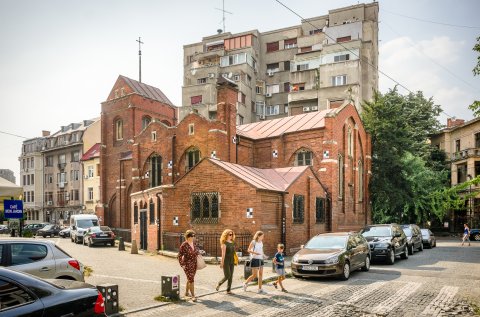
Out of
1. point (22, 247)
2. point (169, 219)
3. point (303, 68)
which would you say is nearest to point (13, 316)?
point (22, 247)

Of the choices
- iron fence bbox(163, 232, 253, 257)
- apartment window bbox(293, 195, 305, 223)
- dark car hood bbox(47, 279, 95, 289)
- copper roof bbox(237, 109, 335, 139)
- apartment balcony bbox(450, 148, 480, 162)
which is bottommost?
iron fence bbox(163, 232, 253, 257)

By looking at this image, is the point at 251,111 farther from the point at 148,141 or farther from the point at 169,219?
the point at 169,219

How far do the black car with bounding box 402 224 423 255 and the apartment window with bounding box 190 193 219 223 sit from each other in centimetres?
1121

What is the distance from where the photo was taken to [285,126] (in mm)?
33094

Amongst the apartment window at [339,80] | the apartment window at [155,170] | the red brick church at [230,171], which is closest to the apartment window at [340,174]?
the red brick church at [230,171]

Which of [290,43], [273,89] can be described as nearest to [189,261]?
[273,89]

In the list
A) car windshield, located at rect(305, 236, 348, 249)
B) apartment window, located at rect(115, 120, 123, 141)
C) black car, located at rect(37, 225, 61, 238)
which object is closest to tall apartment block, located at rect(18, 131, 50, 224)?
black car, located at rect(37, 225, 61, 238)

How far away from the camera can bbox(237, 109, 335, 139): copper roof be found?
31091 millimetres

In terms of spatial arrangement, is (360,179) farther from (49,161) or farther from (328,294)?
(49,161)

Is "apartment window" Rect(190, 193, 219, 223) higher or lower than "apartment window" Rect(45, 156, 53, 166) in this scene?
lower

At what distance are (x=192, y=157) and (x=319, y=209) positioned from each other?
34.0 feet

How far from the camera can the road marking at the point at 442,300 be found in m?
9.80

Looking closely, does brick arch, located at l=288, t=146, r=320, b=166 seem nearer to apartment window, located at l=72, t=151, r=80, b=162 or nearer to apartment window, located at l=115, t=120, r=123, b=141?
apartment window, located at l=115, t=120, r=123, b=141

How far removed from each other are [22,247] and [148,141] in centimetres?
2652
